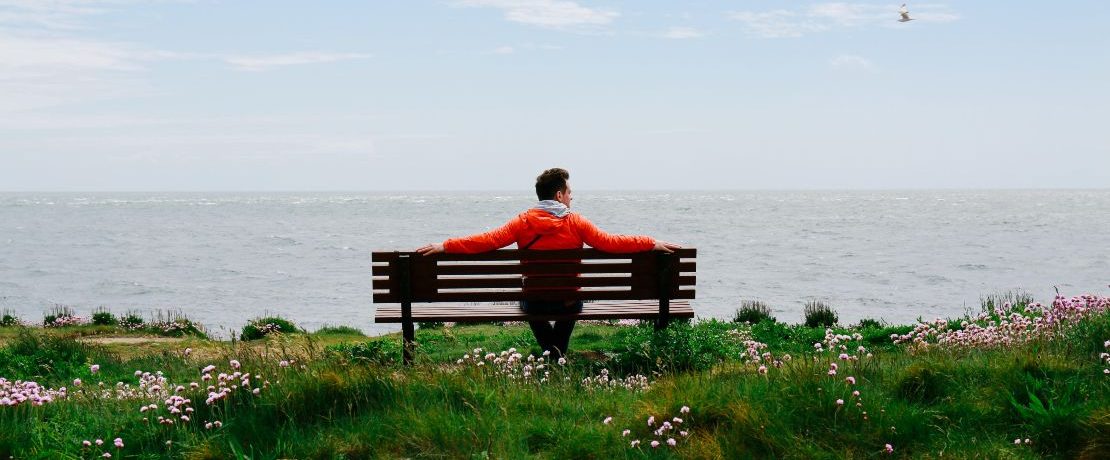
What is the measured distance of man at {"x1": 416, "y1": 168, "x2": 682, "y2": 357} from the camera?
28.0 feet

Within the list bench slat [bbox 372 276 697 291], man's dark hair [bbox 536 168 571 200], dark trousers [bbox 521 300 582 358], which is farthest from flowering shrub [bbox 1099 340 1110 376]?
man's dark hair [bbox 536 168 571 200]

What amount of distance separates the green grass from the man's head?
7.97ft

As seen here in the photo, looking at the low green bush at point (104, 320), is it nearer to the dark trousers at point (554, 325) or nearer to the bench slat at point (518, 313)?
the bench slat at point (518, 313)

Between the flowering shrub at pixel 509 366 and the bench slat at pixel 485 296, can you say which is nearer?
the flowering shrub at pixel 509 366

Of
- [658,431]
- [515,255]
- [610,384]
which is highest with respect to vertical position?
[515,255]

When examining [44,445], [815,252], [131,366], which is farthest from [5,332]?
[815,252]

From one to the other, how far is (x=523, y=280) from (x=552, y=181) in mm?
1017

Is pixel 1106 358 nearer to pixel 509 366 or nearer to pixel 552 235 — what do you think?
pixel 509 366

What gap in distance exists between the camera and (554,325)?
360 inches

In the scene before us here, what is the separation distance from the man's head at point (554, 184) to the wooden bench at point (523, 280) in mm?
575

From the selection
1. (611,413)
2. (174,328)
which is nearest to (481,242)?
(611,413)

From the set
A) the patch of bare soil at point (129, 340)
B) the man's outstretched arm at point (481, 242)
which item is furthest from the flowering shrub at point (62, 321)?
the man's outstretched arm at point (481, 242)

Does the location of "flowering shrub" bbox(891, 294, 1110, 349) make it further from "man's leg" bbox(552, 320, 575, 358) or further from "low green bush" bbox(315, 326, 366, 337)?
"low green bush" bbox(315, 326, 366, 337)

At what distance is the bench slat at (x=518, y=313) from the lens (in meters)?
8.70
